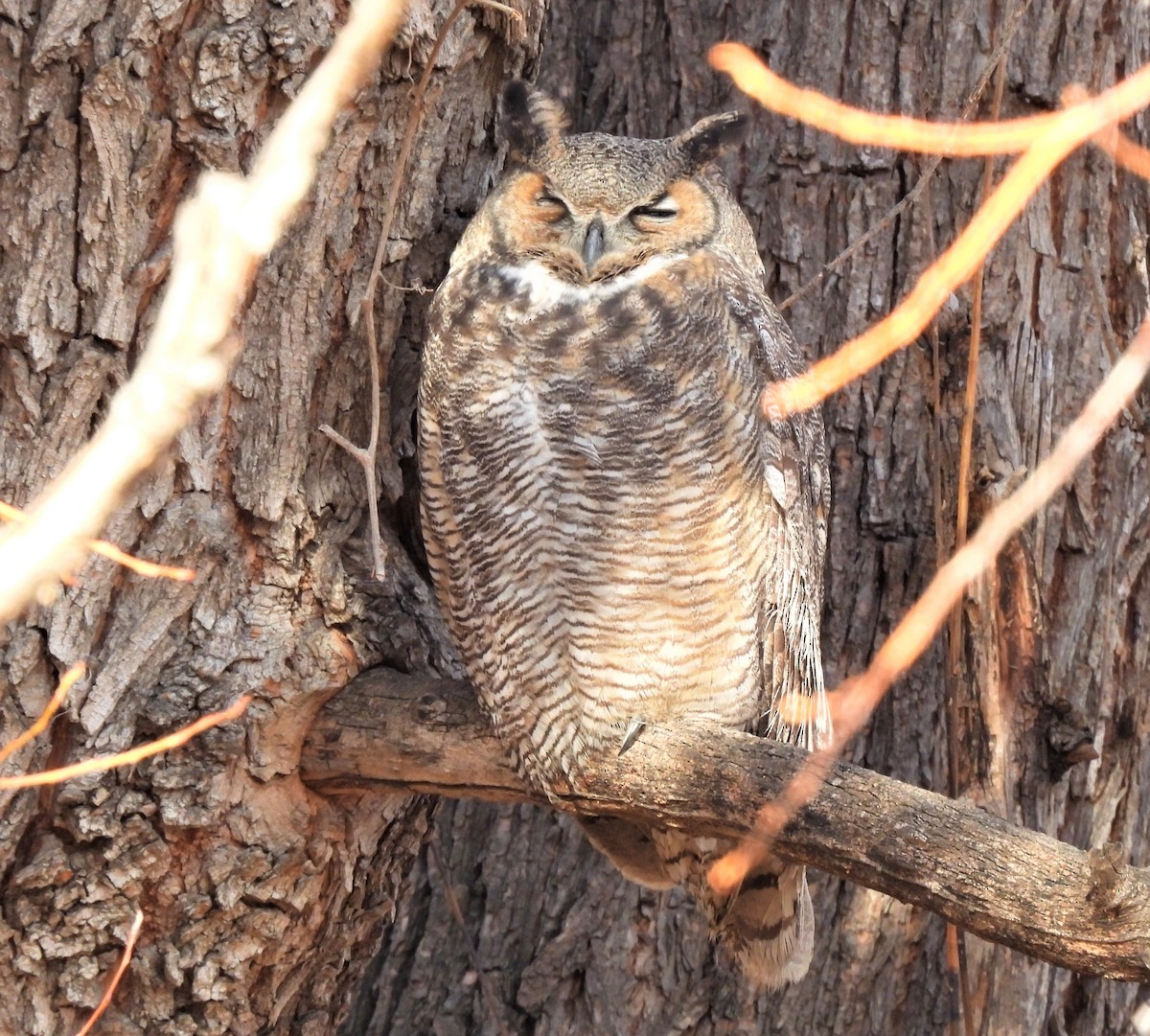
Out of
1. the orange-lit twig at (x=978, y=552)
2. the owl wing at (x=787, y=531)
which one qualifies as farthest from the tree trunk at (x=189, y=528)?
the orange-lit twig at (x=978, y=552)

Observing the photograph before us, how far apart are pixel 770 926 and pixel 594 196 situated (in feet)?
3.89

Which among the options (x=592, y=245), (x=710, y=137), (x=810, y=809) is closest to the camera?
(x=810, y=809)

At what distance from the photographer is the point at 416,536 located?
2.34 metres

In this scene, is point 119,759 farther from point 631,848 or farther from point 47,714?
point 631,848

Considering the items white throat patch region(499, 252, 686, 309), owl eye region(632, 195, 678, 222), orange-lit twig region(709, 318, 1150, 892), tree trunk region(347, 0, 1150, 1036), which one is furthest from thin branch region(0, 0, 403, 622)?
tree trunk region(347, 0, 1150, 1036)

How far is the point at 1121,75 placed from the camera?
8.79 feet

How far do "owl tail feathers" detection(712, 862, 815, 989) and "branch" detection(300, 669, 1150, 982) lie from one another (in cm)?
35

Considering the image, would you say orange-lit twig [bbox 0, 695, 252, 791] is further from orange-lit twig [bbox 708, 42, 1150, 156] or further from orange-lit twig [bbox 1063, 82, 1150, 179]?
orange-lit twig [bbox 1063, 82, 1150, 179]

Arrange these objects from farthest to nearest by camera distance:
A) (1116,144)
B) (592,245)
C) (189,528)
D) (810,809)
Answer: (1116,144)
(592,245)
(189,528)
(810,809)

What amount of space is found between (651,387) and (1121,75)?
132 cm

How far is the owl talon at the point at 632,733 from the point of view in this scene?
6.49 ft

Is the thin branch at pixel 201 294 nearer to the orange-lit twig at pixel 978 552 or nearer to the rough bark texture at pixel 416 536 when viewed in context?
the orange-lit twig at pixel 978 552

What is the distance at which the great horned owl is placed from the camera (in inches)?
80.1

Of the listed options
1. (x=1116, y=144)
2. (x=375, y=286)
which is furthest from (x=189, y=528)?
(x=1116, y=144)
